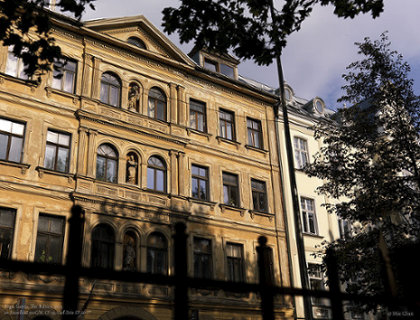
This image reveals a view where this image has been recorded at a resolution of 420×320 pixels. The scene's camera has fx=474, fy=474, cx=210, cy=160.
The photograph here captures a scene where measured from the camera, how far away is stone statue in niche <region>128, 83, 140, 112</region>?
70.2 feet

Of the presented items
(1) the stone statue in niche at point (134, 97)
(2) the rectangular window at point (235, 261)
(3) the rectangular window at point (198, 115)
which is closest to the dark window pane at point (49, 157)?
(1) the stone statue in niche at point (134, 97)

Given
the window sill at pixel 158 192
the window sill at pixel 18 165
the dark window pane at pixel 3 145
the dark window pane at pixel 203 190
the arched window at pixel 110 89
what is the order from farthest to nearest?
1. the dark window pane at pixel 203 190
2. the arched window at pixel 110 89
3. the window sill at pixel 158 192
4. the dark window pane at pixel 3 145
5. the window sill at pixel 18 165

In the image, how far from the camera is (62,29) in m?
20.5

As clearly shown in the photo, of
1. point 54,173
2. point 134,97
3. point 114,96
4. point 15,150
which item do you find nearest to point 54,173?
point 54,173

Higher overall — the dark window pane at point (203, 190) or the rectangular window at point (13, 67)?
the rectangular window at point (13, 67)

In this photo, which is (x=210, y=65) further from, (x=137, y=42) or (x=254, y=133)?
(x=137, y=42)

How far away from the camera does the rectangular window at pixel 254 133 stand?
25.4 m

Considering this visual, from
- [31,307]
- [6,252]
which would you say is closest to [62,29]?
[6,252]

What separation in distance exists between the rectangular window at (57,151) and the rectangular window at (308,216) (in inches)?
507

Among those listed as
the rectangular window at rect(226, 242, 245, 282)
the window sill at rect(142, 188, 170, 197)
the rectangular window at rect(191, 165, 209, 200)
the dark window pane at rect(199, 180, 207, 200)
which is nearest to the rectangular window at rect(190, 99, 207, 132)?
the rectangular window at rect(191, 165, 209, 200)

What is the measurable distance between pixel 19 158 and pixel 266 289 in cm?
1608

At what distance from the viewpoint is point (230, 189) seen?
23.2 m

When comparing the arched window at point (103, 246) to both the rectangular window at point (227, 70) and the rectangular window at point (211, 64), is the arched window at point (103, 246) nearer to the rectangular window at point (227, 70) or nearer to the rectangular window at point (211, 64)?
the rectangular window at point (211, 64)

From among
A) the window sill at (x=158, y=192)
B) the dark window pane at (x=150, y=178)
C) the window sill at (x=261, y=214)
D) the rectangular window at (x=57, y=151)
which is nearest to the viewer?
the rectangular window at (x=57, y=151)
